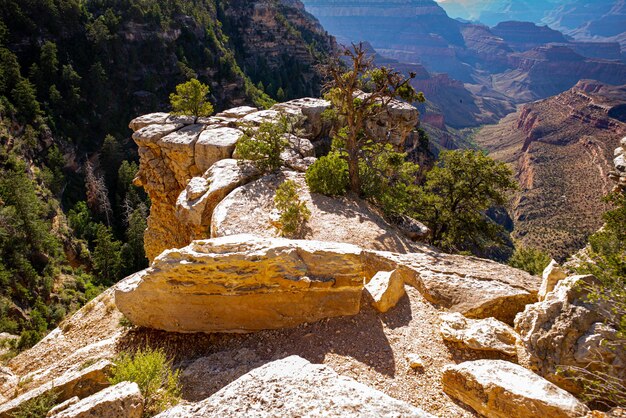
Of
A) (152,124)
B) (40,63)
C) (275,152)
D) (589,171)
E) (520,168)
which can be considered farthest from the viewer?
(520,168)

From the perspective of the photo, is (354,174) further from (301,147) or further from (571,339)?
(571,339)

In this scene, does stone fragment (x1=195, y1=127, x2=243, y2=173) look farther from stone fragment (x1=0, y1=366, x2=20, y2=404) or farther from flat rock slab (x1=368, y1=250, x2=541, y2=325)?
stone fragment (x1=0, y1=366, x2=20, y2=404)

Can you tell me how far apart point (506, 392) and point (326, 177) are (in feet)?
42.6

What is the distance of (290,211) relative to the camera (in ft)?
48.8

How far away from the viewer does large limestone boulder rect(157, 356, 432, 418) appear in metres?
Answer: 4.55

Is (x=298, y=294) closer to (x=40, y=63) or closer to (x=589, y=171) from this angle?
(x=40, y=63)

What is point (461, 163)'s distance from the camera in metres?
20.3

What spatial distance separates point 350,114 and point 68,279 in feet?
148

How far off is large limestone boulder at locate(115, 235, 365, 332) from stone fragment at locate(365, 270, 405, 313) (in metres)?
0.68

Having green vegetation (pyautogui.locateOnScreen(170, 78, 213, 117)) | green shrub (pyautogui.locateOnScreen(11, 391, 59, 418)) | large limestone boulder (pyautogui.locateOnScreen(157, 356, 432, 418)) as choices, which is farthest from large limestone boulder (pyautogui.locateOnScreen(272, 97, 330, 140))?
large limestone boulder (pyautogui.locateOnScreen(157, 356, 432, 418))

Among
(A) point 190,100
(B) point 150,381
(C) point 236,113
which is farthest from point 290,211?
(C) point 236,113

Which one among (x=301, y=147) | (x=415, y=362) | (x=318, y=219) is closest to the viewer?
(x=415, y=362)

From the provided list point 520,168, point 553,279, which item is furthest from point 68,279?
point 520,168

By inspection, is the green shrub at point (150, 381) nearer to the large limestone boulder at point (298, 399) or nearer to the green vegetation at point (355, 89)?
the large limestone boulder at point (298, 399)
